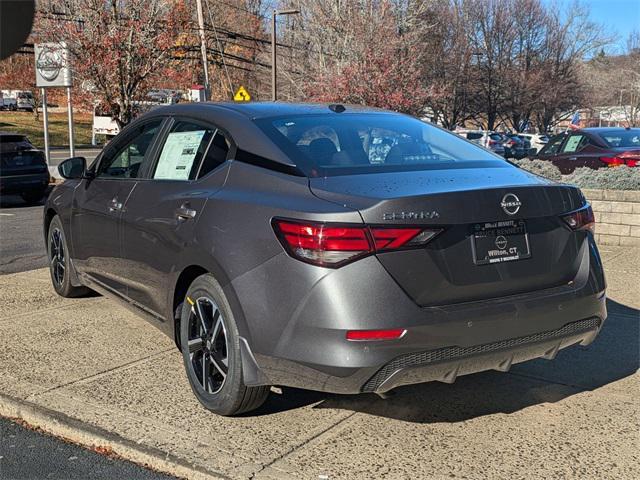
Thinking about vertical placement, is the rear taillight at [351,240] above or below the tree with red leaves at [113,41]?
below

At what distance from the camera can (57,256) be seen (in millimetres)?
6398

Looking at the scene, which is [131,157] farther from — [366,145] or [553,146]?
[553,146]

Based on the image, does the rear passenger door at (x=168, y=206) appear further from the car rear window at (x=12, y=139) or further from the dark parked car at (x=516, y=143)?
the dark parked car at (x=516, y=143)

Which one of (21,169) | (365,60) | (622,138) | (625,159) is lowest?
(21,169)

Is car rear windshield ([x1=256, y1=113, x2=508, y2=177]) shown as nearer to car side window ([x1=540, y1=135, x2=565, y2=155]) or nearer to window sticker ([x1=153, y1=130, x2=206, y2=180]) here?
window sticker ([x1=153, y1=130, x2=206, y2=180])

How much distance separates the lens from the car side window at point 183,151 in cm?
427

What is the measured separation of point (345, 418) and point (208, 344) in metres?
0.82

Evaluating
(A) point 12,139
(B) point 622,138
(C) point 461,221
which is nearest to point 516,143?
(B) point 622,138

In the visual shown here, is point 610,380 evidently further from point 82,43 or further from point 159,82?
point 159,82

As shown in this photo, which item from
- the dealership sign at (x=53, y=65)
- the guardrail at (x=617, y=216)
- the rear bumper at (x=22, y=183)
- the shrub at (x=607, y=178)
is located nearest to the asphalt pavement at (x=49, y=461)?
the shrub at (x=607, y=178)

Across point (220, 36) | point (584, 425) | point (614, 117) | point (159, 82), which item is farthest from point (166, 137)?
point (614, 117)

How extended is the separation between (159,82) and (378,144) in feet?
60.7

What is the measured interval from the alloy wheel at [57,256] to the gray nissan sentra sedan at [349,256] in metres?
2.05

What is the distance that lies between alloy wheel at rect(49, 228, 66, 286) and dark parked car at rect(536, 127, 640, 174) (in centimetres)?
880
